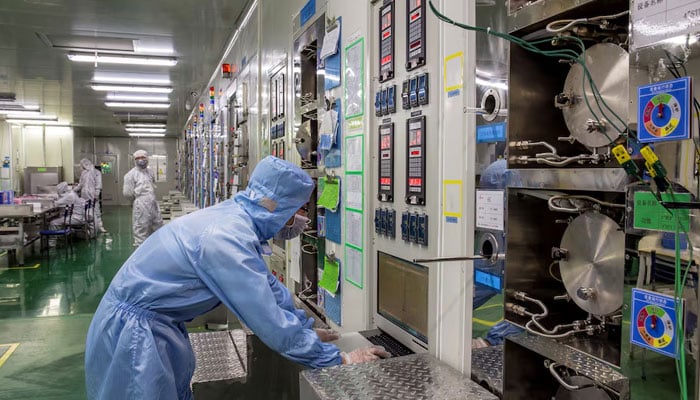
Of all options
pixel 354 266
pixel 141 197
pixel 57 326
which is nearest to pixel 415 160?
pixel 354 266

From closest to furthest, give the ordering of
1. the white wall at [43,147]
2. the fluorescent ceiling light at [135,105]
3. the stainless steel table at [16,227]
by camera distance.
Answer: the stainless steel table at [16,227] → the fluorescent ceiling light at [135,105] → the white wall at [43,147]

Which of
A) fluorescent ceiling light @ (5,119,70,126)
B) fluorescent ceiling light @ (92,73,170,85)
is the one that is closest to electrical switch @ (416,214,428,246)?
fluorescent ceiling light @ (92,73,170,85)

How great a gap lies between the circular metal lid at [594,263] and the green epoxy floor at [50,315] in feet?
11.0

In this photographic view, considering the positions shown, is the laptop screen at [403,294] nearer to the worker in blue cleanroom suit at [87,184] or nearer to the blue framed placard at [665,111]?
the blue framed placard at [665,111]

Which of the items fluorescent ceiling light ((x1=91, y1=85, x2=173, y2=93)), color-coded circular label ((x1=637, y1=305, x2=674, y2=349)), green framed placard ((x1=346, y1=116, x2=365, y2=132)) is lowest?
color-coded circular label ((x1=637, y1=305, x2=674, y2=349))

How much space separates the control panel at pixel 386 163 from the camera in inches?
76.7

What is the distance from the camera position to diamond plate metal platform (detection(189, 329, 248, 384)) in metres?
A: 2.21

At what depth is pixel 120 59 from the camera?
6.73m

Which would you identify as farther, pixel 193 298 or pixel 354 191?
pixel 354 191

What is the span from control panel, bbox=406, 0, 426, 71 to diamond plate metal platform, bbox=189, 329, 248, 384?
1.50 m

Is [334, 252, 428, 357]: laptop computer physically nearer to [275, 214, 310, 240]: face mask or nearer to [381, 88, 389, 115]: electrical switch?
[275, 214, 310, 240]: face mask

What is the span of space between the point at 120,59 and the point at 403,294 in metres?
6.24

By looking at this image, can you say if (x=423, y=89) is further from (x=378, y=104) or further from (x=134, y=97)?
(x=134, y=97)

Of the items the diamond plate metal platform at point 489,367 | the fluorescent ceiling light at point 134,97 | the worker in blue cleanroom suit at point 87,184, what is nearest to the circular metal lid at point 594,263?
the diamond plate metal platform at point 489,367
